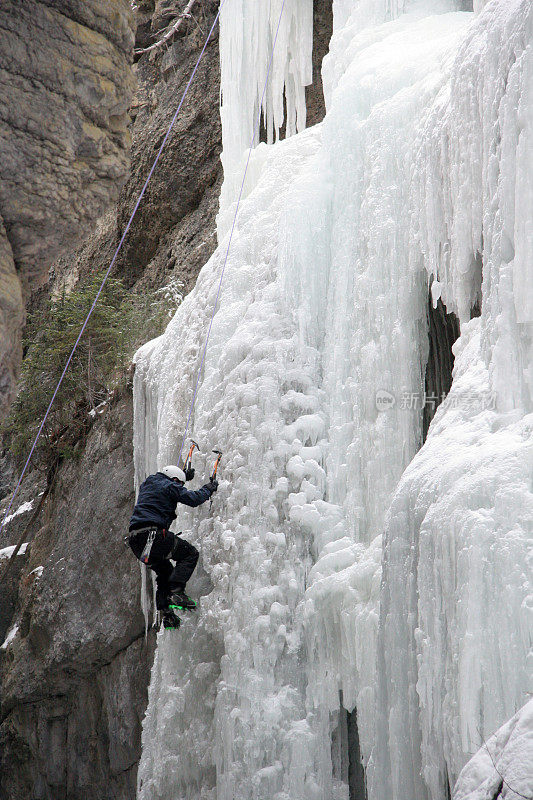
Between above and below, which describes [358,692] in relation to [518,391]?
below

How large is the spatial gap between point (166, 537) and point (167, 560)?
181mm

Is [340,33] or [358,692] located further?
[340,33]

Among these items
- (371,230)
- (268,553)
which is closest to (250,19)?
(371,230)

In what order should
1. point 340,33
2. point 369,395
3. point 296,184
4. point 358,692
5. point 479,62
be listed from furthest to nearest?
point 340,33, point 296,184, point 369,395, point 358,692, point 479,62

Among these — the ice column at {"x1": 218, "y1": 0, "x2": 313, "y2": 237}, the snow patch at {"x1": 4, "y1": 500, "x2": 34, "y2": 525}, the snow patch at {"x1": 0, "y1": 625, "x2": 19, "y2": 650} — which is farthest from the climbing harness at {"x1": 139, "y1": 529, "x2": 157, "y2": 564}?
the snow patch at {"x1": 4, "y1": 500, "x2": 34, "y2": 525}

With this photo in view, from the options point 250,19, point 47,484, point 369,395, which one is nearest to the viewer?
point 369,395

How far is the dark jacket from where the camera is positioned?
219 inches

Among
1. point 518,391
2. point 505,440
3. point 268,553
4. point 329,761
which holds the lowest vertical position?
point 329,761

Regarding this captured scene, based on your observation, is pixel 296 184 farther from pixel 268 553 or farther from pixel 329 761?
pixel 329 761

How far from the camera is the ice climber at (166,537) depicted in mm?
5469

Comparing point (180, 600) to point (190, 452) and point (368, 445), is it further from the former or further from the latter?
point (368, 445)

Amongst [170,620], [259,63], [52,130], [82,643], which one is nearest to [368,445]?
[170,620]

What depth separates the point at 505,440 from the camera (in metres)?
3.42

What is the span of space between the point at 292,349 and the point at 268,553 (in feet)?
4.60
